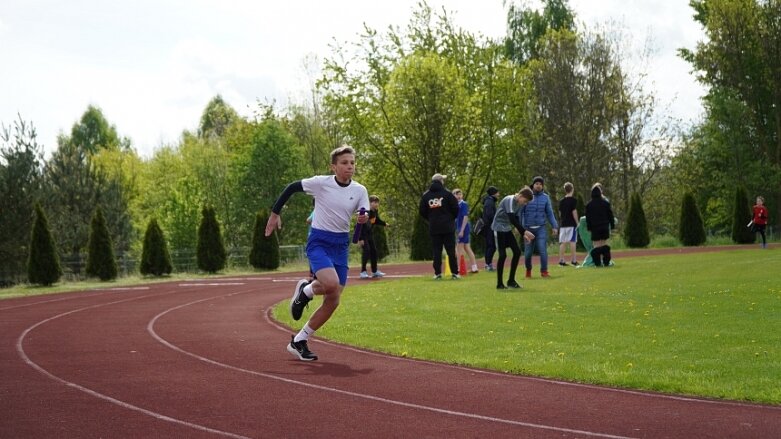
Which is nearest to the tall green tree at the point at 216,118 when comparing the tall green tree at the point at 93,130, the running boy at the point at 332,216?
the tall green tree at the point at 93,130

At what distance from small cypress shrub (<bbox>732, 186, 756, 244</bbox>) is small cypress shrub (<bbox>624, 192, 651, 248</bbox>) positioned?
436cm

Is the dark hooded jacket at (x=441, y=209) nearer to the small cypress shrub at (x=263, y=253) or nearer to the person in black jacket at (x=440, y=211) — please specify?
the person in black jacket at (x=440, y=211)

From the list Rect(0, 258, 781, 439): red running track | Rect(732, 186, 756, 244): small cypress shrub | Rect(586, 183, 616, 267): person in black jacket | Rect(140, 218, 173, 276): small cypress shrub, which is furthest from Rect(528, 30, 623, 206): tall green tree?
Rect(0, 258, 781, 439): red running track

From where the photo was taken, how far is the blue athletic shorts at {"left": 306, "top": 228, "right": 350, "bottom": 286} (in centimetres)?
1010

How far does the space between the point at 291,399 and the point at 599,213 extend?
1582 cm

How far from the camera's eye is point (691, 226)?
4153 centimetres

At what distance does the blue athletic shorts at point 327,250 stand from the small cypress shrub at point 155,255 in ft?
85.1

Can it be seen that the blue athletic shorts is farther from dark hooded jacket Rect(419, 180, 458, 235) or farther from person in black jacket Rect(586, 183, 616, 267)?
person in black jacket Rect(586, 183, 616, 267)

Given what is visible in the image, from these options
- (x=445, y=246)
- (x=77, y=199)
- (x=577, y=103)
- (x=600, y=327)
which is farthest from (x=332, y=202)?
(x=577, y=103)

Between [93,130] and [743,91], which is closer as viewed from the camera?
[743,91]

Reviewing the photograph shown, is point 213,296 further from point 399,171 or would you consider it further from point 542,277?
point 399,171

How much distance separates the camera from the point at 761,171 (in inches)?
2133

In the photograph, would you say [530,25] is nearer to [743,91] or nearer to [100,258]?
[743,91]

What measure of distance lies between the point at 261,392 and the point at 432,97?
39397 millimetres
